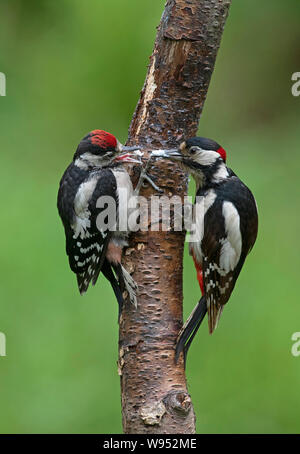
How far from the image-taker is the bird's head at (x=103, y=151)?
102 inches

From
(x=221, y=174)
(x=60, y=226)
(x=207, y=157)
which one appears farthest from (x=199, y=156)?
(x=60, y=226)

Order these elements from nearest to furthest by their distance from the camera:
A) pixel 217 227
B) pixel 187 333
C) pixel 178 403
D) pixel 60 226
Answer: pixel 178 403
pixel 187 333
pixel 217 227
pixel 60 226

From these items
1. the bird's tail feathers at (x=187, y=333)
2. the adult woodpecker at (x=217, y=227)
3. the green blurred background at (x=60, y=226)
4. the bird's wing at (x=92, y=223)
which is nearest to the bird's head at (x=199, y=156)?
the adult woodpecker at (x=217, y=227)

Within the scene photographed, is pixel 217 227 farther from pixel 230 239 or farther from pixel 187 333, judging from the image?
pixel 187 333

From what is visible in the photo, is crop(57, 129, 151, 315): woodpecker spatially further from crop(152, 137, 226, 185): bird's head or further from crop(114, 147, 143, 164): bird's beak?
crop(152, 137, 226, 185): bird's head

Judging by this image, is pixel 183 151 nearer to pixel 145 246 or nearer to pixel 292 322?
pixel 145 246

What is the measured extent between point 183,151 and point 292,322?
6.08 feet

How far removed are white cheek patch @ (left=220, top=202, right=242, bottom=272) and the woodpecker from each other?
334 millimetres

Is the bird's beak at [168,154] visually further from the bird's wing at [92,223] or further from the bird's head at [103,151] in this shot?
the bird's wing at [92,223]

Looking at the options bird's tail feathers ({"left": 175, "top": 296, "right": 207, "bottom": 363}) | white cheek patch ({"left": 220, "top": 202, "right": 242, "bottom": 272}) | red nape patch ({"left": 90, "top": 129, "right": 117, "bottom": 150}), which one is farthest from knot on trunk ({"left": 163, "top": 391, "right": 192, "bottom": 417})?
red nape patch ({"left": 90, "top": 129, "right": 117, "bottom": 150})

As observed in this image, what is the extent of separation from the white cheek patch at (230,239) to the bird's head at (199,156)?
14 cm

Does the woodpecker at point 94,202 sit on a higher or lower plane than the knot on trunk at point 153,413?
higher

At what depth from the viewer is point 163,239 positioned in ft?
8.32

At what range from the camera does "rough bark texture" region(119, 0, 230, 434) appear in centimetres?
241
